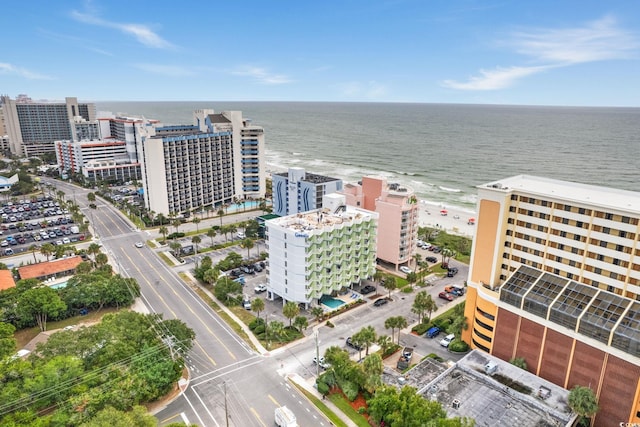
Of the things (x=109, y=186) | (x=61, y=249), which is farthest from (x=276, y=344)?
(x=109, y=186)

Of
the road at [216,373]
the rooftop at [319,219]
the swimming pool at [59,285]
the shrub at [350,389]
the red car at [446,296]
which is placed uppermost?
the rooftop at [319,219]

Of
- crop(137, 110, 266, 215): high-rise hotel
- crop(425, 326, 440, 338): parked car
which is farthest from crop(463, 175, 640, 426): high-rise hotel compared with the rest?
crop(137, 110, 266, 215): high-rise hotel

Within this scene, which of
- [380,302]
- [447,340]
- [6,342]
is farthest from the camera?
[380,302]

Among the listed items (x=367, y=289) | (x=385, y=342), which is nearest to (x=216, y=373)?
(x=385, y=342)

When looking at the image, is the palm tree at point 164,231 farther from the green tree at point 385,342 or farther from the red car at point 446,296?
the red car at point 446,296

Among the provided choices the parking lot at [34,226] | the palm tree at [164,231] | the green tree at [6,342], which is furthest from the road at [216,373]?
the parking lot at [34,226]

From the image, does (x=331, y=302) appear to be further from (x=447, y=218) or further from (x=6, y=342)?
(x=447, y=218)
